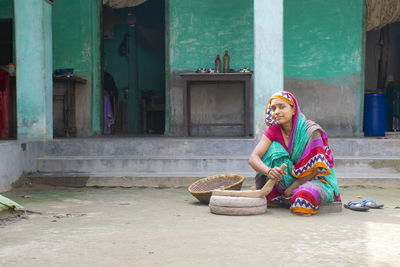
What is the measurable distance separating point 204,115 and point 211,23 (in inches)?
69.0

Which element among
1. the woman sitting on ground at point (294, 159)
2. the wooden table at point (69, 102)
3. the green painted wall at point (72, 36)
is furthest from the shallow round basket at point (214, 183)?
the green painted wall at point (72, 36)

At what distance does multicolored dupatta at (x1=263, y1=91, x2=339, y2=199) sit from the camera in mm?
4094

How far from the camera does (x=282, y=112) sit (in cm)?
418

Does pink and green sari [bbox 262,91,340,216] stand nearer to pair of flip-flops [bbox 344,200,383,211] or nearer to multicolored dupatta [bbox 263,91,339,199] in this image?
multicolored dupatta [bbox 263,91,339,199]

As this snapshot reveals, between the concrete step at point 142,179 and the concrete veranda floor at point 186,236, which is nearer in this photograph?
the concrete veranda floor at point 186,236

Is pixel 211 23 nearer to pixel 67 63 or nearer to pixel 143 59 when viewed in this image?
pixel 67 63

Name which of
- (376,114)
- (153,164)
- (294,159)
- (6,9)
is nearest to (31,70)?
(153,164)

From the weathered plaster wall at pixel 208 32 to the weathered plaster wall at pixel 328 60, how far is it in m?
0.77

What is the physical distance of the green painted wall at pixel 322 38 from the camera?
830 cm

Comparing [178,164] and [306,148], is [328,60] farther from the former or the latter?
[306,148]

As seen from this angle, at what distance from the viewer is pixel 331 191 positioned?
4211mm

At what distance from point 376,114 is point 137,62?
7429mm

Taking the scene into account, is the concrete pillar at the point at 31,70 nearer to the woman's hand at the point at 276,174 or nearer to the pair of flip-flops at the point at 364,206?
the woman's hand at the point at 276,174

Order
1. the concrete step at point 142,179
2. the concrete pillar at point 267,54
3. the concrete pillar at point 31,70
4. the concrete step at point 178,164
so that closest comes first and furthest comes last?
1. the concrete step at point 142,179
2. the concrete step at point 178,164
3. the concrete pillar at point 267,54
4. the concrete pillar at point 31,70
